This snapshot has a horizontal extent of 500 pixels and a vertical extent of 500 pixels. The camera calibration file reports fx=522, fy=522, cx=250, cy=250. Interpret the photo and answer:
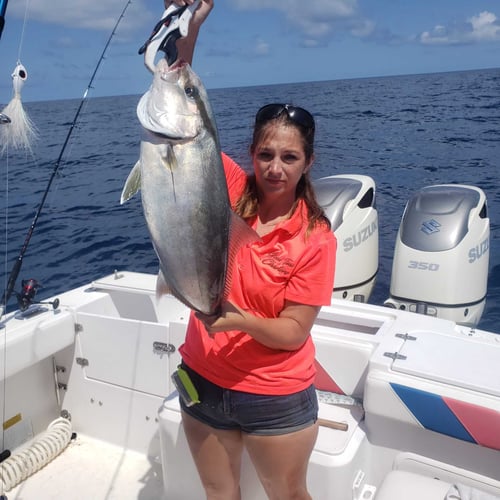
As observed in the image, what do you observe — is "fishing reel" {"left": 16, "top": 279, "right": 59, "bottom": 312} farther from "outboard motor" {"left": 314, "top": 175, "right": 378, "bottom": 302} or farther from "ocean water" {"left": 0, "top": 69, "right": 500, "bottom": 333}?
"outboard motor" {"left": 314, "top": 175, "right": 378, "bottom": 302}

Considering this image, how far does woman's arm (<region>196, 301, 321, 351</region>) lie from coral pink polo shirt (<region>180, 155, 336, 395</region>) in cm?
5

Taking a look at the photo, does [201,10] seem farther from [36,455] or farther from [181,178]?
[36,455]

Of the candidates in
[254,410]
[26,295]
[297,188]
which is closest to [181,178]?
[297,188]

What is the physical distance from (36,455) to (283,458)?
7.41 feet

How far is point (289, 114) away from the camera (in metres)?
1.92

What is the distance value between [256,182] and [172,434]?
58.6 inches

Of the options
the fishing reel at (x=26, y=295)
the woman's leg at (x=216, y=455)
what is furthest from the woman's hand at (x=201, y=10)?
the fishing reel at (x=26, y=295)

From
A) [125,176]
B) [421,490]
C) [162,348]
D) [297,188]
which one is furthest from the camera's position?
[125,176]

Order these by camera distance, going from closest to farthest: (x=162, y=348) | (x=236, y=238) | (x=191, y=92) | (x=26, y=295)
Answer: (x=191, y=92)
(x=236, y=238)
(x=162, y=348)
(x=26, y=295)

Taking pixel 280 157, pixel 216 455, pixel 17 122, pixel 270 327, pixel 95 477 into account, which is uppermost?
pixel 17 122

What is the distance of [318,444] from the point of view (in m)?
2.57

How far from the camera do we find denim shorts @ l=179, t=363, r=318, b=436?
198 centimetres

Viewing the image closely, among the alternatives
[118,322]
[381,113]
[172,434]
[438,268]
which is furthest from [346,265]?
[381,113]

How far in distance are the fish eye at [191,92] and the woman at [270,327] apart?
36cm
